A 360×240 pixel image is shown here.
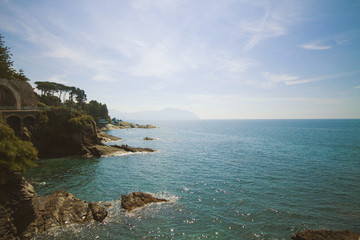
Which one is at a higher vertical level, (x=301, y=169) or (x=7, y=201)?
(x=7, y=201)

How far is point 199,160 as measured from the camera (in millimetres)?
42812

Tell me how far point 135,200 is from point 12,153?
12.1 m

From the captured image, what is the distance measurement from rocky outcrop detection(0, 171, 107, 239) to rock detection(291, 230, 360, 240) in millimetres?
17088

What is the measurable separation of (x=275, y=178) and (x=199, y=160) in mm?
17819

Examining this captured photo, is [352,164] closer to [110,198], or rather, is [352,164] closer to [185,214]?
[185,214]

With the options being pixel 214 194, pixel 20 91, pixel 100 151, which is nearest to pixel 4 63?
pixel 20 91

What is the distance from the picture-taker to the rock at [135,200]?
1862 cm

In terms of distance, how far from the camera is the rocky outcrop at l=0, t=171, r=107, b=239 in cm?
1277

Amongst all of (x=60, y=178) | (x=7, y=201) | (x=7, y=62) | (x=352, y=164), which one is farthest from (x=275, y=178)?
(x=7, y=62)

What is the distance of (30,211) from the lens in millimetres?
14117

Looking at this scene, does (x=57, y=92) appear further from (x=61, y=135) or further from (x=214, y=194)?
(x=214, y=194)

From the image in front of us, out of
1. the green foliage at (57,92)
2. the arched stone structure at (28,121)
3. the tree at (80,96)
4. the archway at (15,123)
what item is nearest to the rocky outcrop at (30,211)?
the archway at (15,123)

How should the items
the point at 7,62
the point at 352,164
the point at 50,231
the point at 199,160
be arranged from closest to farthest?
the point at 50,231
the point at 352,164
the point at 199,160
the point at 7,62

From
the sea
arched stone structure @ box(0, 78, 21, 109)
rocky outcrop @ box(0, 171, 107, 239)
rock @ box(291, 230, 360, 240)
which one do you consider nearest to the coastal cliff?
the sea
